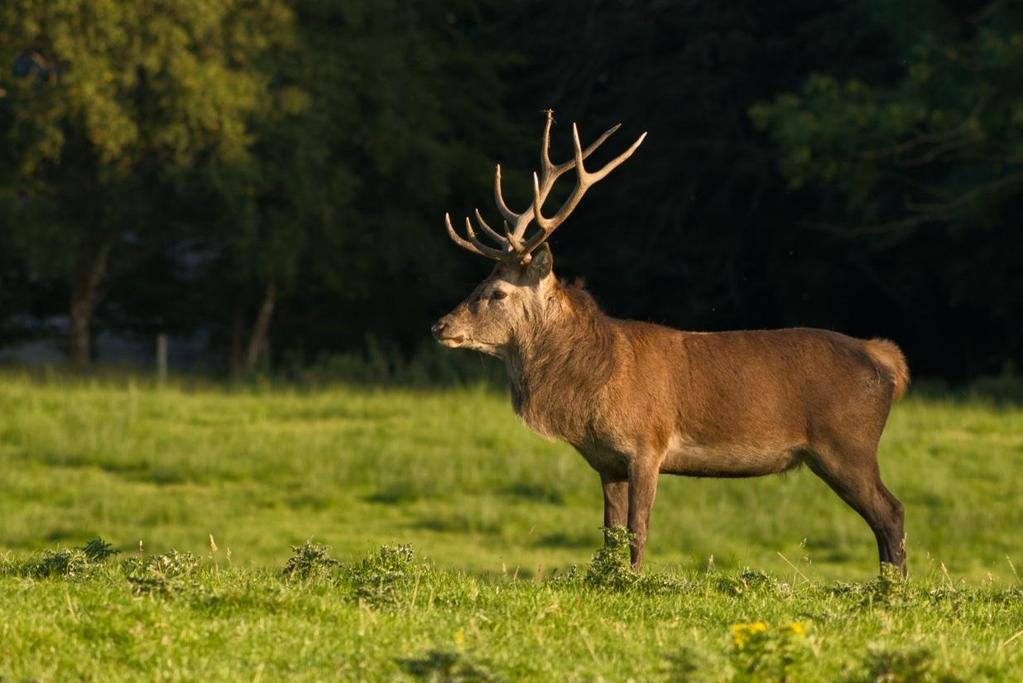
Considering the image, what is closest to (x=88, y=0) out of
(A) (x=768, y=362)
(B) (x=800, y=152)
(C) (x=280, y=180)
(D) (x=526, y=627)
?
(C) (x=280, y=180)

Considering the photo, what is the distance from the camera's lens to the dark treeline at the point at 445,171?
1512 inches

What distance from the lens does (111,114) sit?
126ft

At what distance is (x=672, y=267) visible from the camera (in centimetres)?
4466

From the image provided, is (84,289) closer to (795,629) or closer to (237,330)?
(237,330)

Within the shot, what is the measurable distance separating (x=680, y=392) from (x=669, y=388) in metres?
0.08

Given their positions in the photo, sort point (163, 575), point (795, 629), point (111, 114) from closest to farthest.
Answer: point (795, 629) → point (163, 575) → point (111, 114)

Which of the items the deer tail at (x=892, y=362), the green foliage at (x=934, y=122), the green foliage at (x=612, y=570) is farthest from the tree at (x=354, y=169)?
the green foliage at (x=612, y=570)

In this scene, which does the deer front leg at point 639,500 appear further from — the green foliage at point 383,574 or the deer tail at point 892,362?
the deer tail at point 892,362

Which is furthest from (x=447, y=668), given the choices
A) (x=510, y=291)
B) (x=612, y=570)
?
(x=510, y=291)

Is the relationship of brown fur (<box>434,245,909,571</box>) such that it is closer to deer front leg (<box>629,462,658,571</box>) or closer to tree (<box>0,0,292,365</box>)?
deer front leg (<box>629,462,658,571</box>)

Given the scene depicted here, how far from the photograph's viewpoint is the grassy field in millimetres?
8258

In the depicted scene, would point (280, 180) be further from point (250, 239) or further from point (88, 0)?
point (88, 0)

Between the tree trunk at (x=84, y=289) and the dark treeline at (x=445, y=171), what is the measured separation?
0.20 feet

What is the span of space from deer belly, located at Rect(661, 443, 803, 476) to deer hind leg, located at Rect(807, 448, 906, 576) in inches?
13.0
